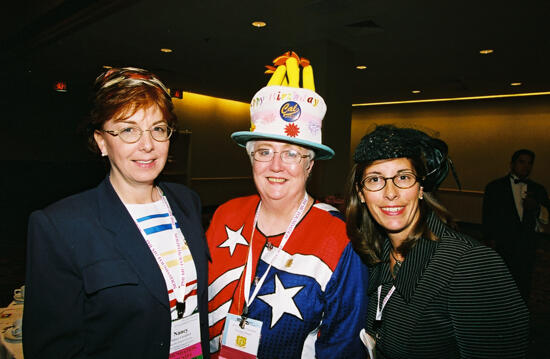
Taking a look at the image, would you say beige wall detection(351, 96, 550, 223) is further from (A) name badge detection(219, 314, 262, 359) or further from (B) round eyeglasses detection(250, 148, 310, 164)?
(A) name badge detection(219, 314, 262, 359)

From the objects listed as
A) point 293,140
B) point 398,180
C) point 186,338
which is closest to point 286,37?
point 293,140

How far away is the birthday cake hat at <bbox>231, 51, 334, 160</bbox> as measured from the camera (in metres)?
1.64

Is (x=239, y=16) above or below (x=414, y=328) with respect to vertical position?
above

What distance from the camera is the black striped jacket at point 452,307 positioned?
1199 millimetres

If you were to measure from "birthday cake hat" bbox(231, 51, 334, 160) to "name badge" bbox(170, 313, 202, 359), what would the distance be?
946mm

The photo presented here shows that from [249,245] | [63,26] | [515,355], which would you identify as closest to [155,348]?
[249,245]

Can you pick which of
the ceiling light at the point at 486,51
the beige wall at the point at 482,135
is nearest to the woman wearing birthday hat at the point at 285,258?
the ceiling light at the point at 486,51

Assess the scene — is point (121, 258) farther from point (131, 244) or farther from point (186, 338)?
point (186, 338)

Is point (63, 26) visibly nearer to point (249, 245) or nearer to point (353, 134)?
point (249, 245)

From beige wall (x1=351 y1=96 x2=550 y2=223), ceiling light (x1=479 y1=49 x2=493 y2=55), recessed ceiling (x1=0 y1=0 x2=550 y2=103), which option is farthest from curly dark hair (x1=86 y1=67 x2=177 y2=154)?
beige wall (x1=351 y1=96 x2=550 y2=223)

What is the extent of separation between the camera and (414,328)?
4.29ft

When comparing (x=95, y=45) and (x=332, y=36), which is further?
(x=95, y=45)

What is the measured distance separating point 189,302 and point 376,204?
971mm

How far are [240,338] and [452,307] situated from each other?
0.92 metres
